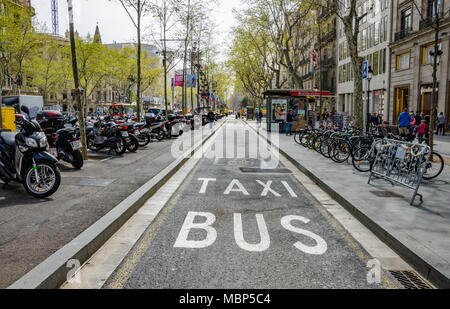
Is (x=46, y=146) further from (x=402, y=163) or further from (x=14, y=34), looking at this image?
(x=14, y=34)

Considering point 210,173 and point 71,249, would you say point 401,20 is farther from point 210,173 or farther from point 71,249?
point 71,249

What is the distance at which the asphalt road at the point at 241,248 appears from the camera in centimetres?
360

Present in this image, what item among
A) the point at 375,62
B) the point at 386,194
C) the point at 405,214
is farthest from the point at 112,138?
the point at 375,62

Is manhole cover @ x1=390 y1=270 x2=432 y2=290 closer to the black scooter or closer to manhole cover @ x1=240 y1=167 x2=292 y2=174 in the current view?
manhole cover @ x1=240 y1=167 x2=292 y2=174

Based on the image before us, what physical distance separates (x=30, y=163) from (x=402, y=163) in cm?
665

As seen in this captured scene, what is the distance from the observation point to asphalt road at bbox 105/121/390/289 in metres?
3.60

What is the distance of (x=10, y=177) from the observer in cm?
689

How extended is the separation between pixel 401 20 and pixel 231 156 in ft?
83.7

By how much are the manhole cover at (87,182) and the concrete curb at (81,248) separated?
125cm

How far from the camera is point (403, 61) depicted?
31.3 metres

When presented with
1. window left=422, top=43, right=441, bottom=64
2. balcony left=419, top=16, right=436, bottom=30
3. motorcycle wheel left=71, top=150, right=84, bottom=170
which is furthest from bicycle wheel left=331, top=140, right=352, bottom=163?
window left=422, top=43, right=441, bottom=64

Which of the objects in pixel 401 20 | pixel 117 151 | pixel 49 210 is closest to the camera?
pixel 49 210

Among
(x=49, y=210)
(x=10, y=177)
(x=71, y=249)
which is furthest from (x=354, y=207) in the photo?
(x=10, y=177)

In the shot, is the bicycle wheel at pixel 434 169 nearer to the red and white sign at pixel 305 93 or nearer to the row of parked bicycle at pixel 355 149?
the row of parked bicycle at pixel 355 149
